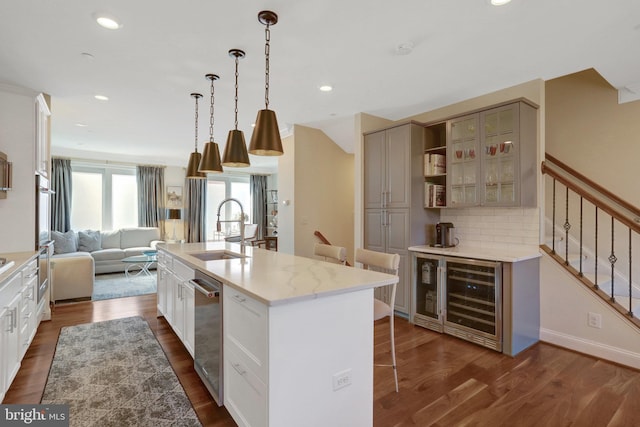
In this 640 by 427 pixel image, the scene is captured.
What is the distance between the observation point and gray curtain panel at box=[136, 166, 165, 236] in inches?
302

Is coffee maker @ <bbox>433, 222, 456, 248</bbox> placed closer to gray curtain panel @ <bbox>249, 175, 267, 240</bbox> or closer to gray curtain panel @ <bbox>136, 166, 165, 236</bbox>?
gray curtain panel @ <bbox>249, 175, 267, 240</bbox>

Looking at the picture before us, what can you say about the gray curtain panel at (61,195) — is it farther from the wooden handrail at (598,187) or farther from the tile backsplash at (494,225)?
the wooden handrail at (598,187)

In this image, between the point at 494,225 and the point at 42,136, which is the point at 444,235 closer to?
→ the point at 494,225

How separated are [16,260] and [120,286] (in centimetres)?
298

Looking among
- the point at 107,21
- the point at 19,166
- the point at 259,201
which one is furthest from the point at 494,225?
the point at 259,201

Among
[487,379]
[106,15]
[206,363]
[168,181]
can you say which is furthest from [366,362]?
[168,181]

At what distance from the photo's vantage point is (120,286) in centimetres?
551

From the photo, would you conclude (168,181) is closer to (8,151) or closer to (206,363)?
(8,151)

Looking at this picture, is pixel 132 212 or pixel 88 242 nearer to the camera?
pixel 88 242

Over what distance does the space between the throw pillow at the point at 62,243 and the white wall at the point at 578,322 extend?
763 centimetres

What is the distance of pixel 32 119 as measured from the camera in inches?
136

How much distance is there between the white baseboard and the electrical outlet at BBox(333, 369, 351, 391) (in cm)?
255

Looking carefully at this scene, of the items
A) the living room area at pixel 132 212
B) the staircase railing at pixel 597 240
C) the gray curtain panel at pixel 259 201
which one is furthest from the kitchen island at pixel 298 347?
the gray curtain panel at pixel 259 201

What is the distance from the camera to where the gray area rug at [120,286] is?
4.98m
